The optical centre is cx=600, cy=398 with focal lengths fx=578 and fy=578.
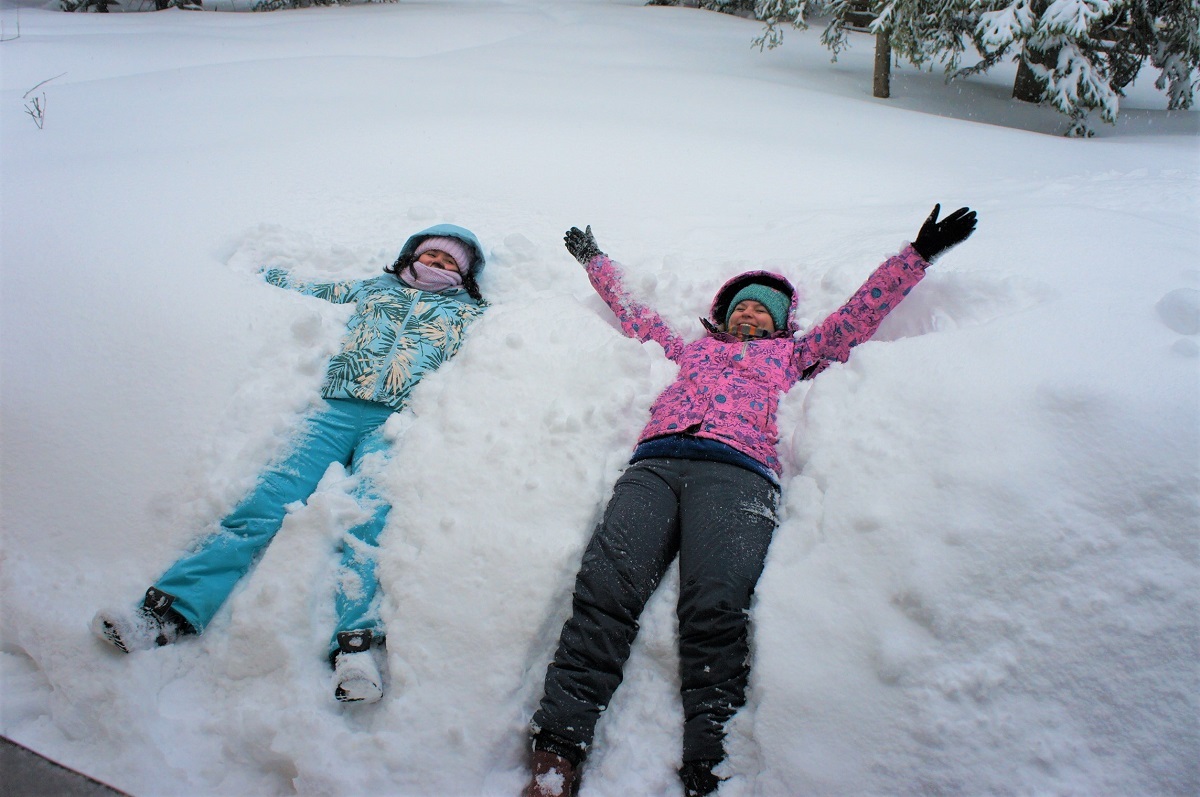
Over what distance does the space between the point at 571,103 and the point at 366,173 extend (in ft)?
8.94

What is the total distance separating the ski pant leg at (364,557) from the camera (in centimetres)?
175

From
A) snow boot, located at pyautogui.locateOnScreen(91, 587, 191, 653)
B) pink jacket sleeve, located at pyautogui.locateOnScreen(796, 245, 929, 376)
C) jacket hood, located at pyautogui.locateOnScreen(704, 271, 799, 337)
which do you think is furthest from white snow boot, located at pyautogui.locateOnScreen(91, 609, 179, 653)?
pink jacket sleeve, located at pyautogui.locateOnScreen(796, 245, 929, 376)

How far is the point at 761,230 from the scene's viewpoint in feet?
10.8

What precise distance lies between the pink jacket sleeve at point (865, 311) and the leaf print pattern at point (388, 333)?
1519mm

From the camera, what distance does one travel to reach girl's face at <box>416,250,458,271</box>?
292cm

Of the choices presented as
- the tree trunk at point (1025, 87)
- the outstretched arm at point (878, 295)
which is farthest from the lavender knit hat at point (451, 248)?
the tree trunk at point (1025, 87)

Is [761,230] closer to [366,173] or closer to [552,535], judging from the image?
[552,535]

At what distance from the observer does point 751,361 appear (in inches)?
88.3

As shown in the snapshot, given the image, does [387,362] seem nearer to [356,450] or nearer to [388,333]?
[388,333]

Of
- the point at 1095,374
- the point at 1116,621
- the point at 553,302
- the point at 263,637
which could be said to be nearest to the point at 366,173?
the point at 553,302

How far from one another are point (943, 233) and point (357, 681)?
241 centimetres

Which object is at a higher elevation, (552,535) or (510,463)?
(510,463)

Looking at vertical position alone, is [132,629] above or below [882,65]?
below

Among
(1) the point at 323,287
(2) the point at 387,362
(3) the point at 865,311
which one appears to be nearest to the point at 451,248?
(1) the point at 323,287
